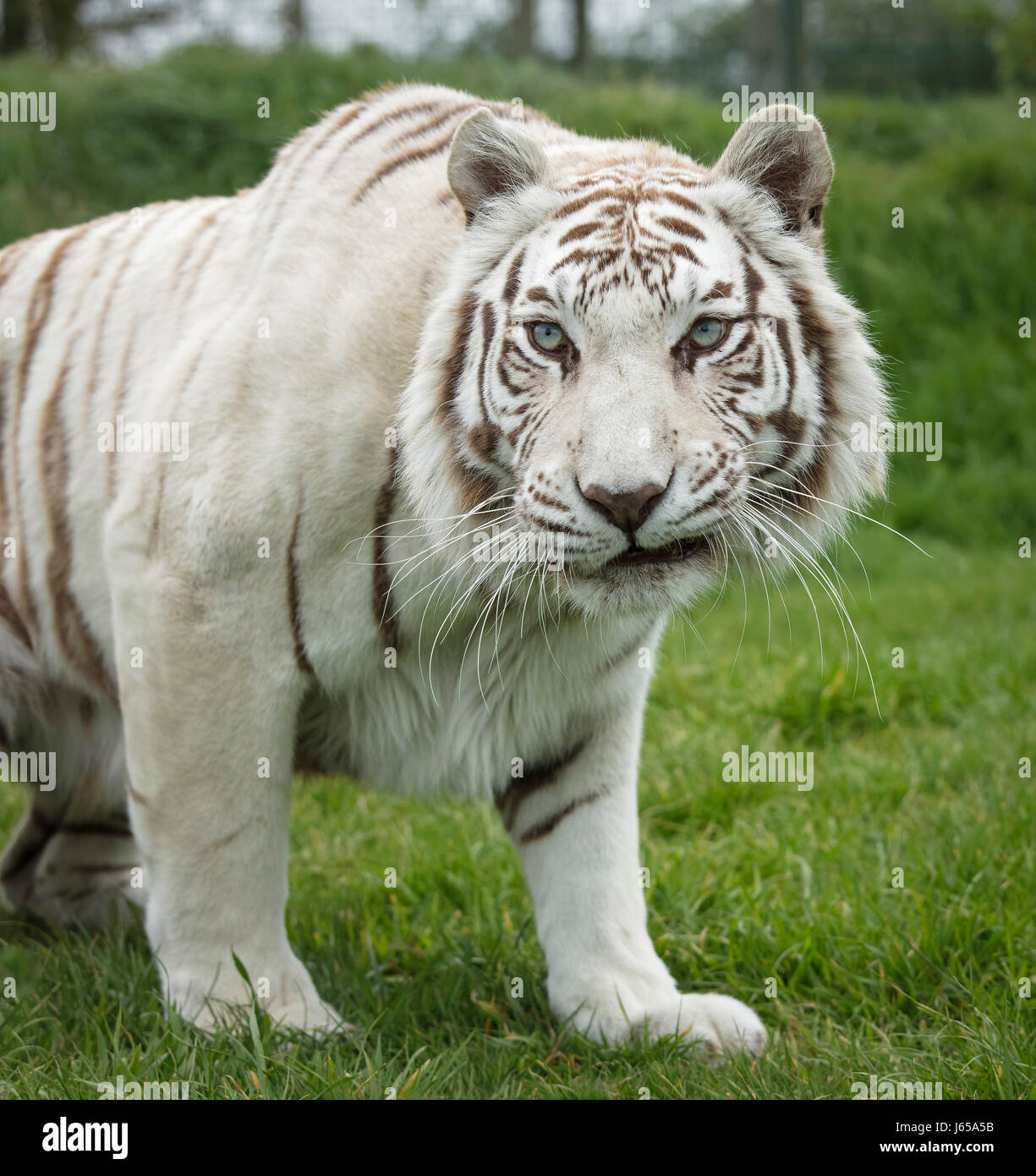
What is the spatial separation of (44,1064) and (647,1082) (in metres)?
1.12

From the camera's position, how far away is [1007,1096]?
7.42 feet

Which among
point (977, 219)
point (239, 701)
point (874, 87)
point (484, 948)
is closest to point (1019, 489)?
point (977, 219)

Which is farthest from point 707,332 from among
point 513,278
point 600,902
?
point 600,902

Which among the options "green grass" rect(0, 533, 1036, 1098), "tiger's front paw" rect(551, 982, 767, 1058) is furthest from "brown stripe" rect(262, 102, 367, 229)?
"tiger's front paw" rect(551, 982, 767, 1058)

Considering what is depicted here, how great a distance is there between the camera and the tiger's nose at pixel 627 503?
208cm

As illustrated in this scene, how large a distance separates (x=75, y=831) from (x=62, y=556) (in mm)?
910

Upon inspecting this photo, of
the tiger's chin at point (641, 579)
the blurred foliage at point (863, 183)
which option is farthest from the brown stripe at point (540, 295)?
the blurred foliage at point (863, 183)

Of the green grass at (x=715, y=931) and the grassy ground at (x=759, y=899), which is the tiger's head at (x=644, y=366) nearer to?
the grassy ground at (x=759, y=899)

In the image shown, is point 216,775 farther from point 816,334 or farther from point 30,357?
point 816,334

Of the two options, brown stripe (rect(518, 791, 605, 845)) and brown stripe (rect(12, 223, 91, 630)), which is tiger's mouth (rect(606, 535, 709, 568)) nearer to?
brown stripe (rect(518, 791, 605, 845))

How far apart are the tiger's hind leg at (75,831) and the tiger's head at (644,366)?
1.36 m

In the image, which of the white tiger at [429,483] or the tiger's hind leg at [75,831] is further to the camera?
the tiger's hind leg at [75,831]
